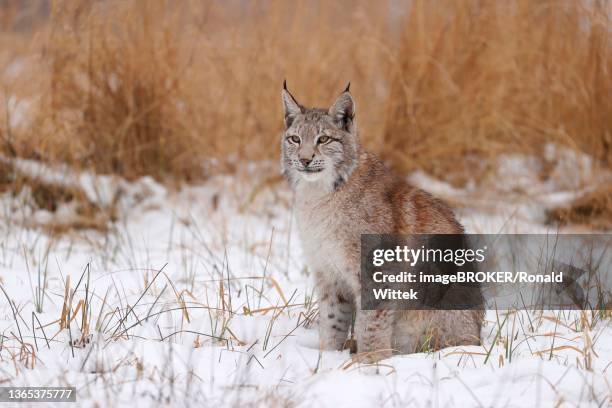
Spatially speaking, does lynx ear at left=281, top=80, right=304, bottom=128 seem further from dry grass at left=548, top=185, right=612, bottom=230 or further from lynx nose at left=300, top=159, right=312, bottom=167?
dry grass at left=548, top=185, right=612, bottom=230

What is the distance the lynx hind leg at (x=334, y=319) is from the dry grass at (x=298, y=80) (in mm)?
2902

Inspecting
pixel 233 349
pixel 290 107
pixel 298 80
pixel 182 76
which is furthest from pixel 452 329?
pixel 182 76

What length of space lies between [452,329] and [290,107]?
4.85 ft

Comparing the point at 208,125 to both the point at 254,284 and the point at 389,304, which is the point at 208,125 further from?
the point at 389,304

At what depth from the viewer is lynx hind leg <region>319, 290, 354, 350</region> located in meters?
3.87

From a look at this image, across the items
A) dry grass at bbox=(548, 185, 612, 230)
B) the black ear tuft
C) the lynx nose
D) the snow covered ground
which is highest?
the black ear tuft

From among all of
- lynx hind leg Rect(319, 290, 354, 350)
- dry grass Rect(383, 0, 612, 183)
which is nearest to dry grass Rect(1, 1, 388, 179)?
dry grass Rect(383, 0, 612, 183)

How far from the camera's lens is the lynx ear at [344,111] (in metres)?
3.93

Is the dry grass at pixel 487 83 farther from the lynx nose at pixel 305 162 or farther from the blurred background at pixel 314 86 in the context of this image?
the lynx nose at pixel 305 162

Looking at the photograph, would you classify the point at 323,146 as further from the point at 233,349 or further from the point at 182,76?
the point at 182,76

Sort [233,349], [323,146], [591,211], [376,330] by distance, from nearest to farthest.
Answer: [233,349]
[376,330]
[323,146]
[591,211]

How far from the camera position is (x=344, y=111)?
397cm

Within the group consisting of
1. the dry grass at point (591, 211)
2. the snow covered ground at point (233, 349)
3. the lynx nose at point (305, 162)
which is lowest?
the snow covered ground at point (233, 349)

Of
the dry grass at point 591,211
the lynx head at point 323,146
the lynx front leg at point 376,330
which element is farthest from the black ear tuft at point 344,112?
the dry grass at point 591,211
